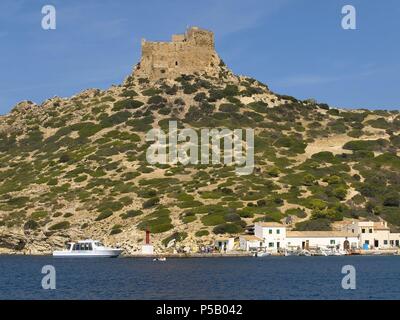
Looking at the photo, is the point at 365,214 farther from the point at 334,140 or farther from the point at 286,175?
the point at 334,140

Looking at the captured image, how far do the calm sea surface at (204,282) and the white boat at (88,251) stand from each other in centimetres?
1746

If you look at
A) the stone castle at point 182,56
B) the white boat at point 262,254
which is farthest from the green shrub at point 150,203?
the stone castle at point 182,56

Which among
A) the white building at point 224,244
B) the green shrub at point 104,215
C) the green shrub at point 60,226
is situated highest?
the green shrub at point 104,215

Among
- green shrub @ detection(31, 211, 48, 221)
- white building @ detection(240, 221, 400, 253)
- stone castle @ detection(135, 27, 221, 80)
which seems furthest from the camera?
stone castle @ detection(135, 27, 221, 80)

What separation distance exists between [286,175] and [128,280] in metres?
65.7

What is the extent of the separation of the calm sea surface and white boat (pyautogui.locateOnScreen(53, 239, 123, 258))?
57.3 ft

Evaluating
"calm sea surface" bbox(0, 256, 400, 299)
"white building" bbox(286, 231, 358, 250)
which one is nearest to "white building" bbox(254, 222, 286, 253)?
Answer: "white building" bbox(286, 231, 358, 250)

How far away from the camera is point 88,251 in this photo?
93.4 m

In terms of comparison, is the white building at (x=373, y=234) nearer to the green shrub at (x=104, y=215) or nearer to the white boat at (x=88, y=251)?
the white boat at (x=88, y=251)

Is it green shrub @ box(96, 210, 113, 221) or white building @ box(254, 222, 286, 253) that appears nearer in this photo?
white building @ box(254, 222, 286, 253)

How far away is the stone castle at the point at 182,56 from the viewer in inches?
6107

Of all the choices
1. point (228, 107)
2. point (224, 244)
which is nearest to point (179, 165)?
point (224, 244)

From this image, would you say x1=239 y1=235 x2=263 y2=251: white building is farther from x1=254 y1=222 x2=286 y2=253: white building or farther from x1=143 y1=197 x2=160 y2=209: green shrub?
x1=143 y1=197 x2=160 y2=209: green shrub

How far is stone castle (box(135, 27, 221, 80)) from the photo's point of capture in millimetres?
155125
